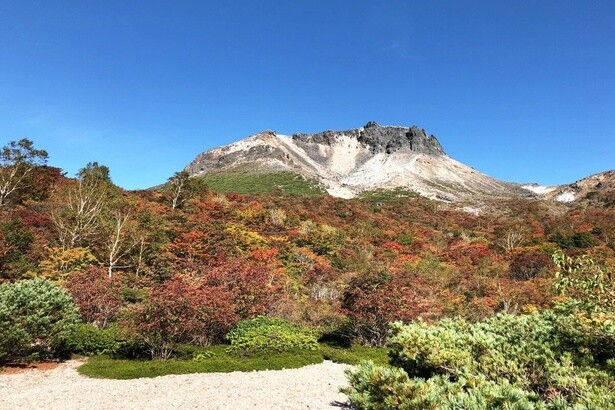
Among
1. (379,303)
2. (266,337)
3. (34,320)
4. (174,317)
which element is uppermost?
(379,303)

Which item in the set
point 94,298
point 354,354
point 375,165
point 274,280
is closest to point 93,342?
point 94,298

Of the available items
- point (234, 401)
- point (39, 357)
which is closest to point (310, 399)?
point (234, 401)

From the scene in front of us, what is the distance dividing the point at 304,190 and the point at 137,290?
5041 cm

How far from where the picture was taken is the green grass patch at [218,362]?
1003 cm

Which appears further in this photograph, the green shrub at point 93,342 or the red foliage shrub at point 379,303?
the red foliage shrub at point 379,303

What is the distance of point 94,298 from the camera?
554 inches

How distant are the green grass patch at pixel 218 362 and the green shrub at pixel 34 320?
4.13ft

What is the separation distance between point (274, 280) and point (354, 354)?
29.7 feet

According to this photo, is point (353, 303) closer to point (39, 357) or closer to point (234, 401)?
point (234, 401)

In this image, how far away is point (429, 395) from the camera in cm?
404

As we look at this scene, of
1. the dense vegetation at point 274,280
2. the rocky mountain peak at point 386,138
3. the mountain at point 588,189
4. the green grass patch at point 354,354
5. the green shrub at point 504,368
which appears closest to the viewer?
the green shrub at point 504,368

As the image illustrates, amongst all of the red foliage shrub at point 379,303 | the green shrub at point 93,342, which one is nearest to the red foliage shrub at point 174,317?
the green shrub at point 93,342

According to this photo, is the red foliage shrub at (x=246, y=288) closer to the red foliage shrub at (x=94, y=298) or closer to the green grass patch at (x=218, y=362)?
the green grass patch at (x=218, y=362)

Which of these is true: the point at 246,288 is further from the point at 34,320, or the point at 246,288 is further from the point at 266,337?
the point at 34,320
